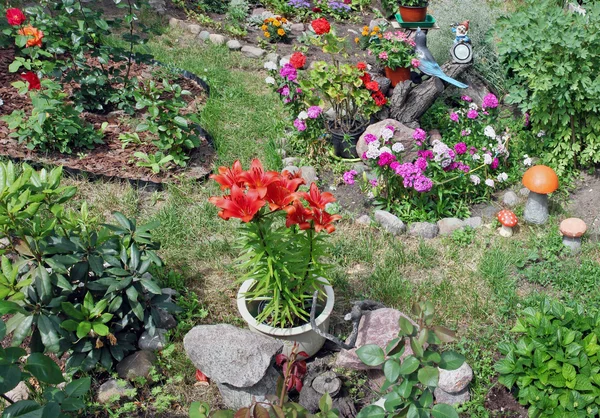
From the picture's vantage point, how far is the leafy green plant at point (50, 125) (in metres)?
4.45

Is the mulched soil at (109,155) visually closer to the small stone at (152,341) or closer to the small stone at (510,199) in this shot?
the small stone at (152,341)

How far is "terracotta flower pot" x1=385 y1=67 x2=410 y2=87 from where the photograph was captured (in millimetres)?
5207

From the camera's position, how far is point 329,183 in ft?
15.1

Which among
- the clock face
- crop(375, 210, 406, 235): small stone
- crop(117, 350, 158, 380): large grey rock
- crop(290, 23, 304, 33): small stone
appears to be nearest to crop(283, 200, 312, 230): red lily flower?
crop(117, 350, 158, 380): large grey rock

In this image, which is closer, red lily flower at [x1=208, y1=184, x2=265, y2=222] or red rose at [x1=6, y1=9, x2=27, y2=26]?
red lily flower at [x1=208, y1=184, x2=265, y2=222]

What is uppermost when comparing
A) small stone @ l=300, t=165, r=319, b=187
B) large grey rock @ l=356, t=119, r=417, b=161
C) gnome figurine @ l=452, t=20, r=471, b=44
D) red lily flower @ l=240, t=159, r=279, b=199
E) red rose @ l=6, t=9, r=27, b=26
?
red lily flower @ l=240, t=159, r=279, b=199

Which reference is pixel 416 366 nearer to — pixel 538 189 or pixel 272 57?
pixel 538 189

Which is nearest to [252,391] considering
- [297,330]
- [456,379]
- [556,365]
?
[297,330]

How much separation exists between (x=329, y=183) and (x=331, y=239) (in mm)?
787

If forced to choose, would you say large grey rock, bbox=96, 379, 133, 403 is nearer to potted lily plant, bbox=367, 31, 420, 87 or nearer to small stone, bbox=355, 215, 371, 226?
small stone, bbox=355, 215, 371, 226

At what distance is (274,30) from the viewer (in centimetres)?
713

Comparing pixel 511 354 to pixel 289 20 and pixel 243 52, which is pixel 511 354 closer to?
pixel 243 52

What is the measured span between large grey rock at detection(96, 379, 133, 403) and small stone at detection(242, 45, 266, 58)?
4724 mm

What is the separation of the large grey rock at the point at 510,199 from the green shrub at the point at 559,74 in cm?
51
